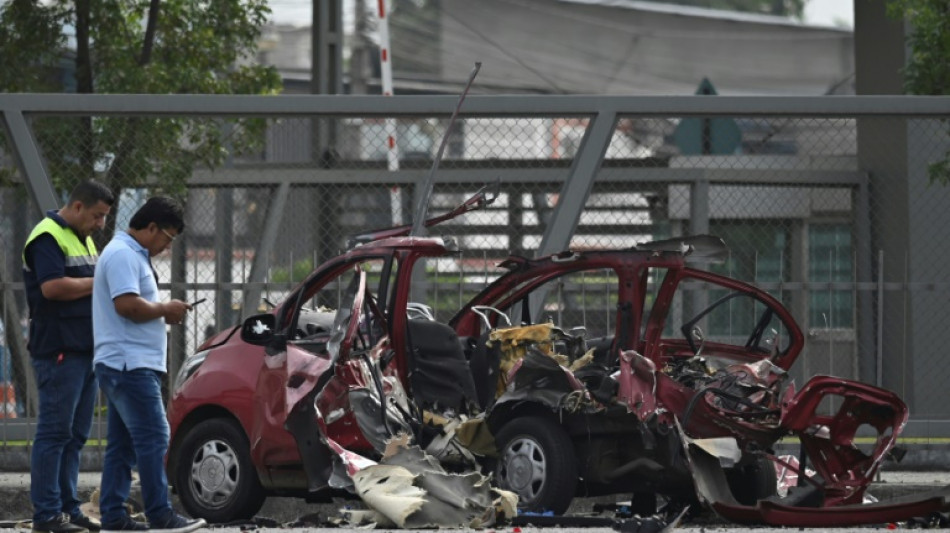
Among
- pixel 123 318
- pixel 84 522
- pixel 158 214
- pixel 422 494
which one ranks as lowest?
pixel 84 522

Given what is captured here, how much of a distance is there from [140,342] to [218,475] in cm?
185

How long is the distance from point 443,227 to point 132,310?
7347mm

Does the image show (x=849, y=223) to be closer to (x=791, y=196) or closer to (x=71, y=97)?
(x=791, y=196)

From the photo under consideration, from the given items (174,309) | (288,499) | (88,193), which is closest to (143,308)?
(174,309)

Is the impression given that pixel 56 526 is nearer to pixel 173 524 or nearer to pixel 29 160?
pixel 173 524

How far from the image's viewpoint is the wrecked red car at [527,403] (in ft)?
30.2

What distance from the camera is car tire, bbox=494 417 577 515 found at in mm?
→ 9203

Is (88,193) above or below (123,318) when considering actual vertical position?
above

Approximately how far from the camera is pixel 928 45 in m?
13.8

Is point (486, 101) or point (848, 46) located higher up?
point (848, 46)

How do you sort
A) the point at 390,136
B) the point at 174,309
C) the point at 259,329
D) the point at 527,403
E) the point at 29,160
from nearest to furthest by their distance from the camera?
the point at 174,309, the point at 527,403, the point at 259,329, the point at 29,160, the point at 390,136

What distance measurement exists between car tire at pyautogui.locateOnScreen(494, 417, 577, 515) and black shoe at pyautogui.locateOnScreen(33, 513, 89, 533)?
2219 millimetres

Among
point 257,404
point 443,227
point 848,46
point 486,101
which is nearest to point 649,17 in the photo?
point 848,46

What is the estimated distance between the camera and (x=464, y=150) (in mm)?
17609
